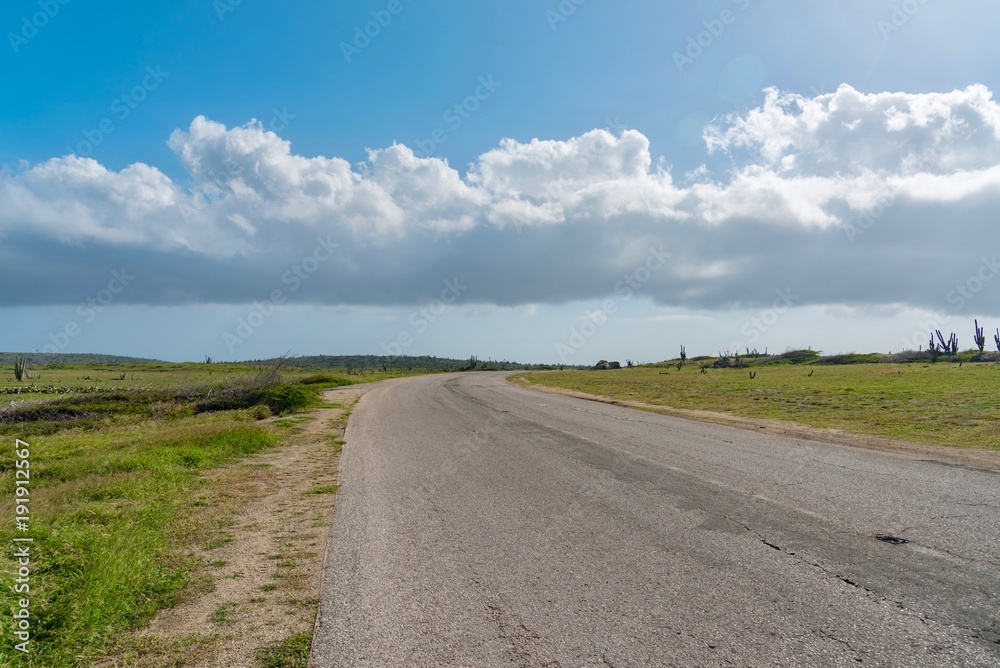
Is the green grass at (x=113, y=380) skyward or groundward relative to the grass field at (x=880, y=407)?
skyward

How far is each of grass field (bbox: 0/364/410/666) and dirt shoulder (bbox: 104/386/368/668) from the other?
135mm

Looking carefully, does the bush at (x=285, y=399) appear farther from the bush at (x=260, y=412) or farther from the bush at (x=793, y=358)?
the bush at (x=793, y=358)

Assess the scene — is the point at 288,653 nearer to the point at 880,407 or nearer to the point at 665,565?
the point at 665,565

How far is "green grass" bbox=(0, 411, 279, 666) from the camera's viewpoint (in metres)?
4.27

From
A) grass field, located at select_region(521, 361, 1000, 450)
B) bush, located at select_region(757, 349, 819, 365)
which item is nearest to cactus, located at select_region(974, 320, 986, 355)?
bush, located at select_region(757, 349, 819, 365)

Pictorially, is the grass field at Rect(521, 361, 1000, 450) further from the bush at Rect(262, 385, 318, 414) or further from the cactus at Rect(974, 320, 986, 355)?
the cactus at Rect(974, 320, 986, 355)

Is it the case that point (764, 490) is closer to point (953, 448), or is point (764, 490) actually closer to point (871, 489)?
point (871, 489)

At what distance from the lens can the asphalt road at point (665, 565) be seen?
3809 millimetres

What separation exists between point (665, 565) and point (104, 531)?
6297 mm

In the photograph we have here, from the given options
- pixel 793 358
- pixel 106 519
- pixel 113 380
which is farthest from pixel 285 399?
pixel 793 358

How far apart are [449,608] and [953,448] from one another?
12655 millimetres

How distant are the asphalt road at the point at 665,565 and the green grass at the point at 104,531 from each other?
1608 mm

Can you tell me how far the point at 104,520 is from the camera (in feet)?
23.1

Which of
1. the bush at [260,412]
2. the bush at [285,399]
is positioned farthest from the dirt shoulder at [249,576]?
the bush at [285,399]
